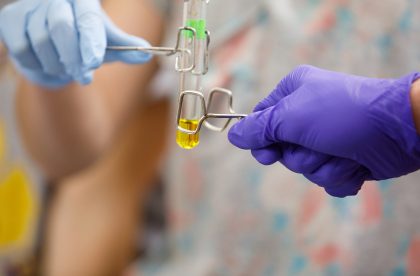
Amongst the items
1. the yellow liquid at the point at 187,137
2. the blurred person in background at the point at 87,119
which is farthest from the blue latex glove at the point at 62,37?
the yellow liquid at the point at 187,137

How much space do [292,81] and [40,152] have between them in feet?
1.88

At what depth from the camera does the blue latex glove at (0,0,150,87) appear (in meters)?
0.56

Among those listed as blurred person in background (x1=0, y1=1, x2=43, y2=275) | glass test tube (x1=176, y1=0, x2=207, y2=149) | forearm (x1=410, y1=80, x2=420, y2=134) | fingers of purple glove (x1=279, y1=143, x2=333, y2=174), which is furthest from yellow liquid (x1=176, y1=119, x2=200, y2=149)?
blurred person in background (x1=0, y1=1, x2=43, y2=275)

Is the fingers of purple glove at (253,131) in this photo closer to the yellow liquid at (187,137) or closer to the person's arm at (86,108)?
the yellow liquid at (187,137)

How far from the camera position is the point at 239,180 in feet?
2.95

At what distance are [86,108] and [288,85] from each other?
412 mm

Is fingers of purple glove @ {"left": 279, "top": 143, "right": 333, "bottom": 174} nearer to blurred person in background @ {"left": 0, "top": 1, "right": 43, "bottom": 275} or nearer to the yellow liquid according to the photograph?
the yellow liquid

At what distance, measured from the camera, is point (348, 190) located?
51 cm

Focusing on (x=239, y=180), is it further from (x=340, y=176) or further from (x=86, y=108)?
(x=340, y=176)

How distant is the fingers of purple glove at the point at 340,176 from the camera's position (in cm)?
49

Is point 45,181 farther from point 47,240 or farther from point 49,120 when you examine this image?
point 49,120

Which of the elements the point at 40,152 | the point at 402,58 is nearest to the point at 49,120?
the point at 40,152

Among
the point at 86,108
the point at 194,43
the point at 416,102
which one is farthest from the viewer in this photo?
the point at 86,108

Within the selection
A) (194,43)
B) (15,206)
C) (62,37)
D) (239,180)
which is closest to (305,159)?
(194,43)
